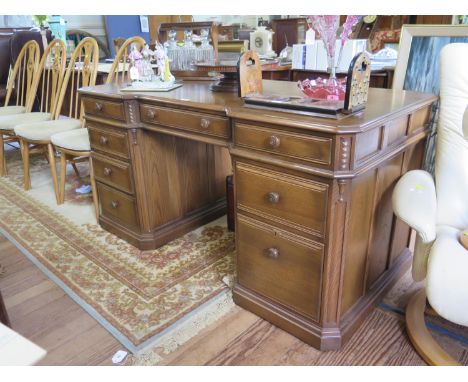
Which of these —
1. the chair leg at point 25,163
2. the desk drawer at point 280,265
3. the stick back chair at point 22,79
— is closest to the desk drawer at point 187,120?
the desk drawer at point 280,265

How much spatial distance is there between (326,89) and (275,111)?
0.19 meters

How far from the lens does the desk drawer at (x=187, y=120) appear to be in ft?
4.56

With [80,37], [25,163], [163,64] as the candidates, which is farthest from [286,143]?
[80,37]

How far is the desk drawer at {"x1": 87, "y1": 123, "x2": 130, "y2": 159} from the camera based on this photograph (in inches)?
71.2

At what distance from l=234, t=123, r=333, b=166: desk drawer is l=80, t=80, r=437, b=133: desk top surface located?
0.11 ft

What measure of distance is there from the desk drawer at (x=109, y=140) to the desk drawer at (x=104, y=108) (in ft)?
0.23

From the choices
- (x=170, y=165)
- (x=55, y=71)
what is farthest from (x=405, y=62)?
(x=55, y=71)

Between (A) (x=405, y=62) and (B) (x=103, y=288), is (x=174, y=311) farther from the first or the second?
(A) (x=405, y=62)

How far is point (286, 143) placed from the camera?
3.80 ft

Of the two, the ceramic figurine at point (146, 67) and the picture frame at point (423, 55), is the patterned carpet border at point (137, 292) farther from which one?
the picture frame at point (423, 55)

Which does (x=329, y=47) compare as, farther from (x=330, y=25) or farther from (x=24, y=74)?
(x=24, y=74)

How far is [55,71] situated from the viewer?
2.88m

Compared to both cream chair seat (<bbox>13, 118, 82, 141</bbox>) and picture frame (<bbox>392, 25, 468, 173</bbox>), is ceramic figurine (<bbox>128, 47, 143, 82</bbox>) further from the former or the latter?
picture frame (<bbox>392, 25, 468, 173</bbox>)

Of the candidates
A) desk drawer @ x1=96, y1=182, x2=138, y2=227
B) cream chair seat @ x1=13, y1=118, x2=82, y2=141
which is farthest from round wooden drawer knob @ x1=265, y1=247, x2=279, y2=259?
cream chair seat @ x1=13, y1=118, x2=82, y2=141
